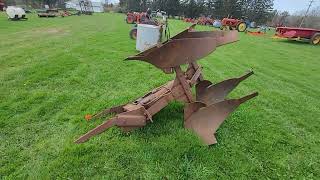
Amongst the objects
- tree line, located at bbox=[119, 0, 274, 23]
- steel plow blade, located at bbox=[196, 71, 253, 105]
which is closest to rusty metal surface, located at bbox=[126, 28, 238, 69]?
steel plow blade, located at bbox=[196, 71, 253, 105]

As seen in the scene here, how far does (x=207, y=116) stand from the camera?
3.91m

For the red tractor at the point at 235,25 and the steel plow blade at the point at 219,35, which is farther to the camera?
the red tractor at the point at 235,25

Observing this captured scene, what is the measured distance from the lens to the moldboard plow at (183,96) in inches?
134

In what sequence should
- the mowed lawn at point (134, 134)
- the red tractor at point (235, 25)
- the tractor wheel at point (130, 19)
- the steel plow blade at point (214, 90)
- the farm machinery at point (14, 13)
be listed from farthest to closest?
1. the red tractor at point (235, 25)
2. the tractor wheel at point (130, 19)
3. the farm machinery at point (14, 13)
4. the steel plow blade at point (214, 90)
5. the mowed lawn at point (134, 134)

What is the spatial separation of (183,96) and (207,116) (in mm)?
447

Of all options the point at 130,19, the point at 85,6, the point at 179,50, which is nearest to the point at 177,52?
the point at 179,50

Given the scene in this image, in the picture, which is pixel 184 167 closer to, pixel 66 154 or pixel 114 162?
pixel 114 162

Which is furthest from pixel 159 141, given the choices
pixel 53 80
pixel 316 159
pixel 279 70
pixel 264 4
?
pixel 264 4

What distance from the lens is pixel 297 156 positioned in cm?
379

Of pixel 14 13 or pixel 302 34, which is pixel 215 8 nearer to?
pixel 302 34

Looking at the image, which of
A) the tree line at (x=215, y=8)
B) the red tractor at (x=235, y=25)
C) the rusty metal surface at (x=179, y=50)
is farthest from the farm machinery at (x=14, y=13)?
the tree line at (x=215, y=8)

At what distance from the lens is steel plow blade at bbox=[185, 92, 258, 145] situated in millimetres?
3777

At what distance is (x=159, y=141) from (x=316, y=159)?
2076 mm

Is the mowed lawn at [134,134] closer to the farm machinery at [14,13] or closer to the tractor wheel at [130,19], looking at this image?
the farm machinery at [14,13]
